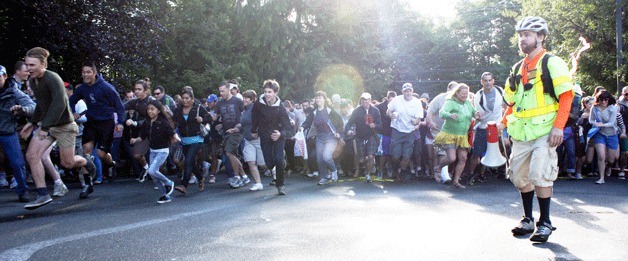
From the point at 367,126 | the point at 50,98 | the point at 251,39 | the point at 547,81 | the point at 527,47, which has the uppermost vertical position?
the point at 251,39

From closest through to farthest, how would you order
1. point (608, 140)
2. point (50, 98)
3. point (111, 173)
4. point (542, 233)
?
point (542, 233) → point (50, 98) → point (608, 140) → point (111, 173)

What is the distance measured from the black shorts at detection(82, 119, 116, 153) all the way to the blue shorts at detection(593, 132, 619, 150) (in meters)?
9.22

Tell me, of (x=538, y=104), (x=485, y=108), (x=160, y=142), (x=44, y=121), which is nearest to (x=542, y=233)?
(x=538, y=104)

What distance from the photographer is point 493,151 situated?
7.13 metres

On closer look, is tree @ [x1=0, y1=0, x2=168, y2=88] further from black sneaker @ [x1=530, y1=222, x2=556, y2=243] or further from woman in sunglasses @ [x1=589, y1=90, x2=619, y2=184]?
black sneaker @ [x1=530, y1=222, x2=556, y2=243]

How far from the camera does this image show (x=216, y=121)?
12336 mm

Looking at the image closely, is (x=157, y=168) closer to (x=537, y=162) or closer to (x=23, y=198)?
(x=23, y=198)

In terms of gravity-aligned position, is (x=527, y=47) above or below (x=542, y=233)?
above

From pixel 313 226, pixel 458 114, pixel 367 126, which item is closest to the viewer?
pixel 313 226

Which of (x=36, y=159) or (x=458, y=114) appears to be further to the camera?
(x=458, y=114)

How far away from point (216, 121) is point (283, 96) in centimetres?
Result: 1850

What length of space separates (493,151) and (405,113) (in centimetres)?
553

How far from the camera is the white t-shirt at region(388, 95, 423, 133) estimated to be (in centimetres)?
1262

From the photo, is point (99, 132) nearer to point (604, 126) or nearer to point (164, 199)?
point (164, 199)
